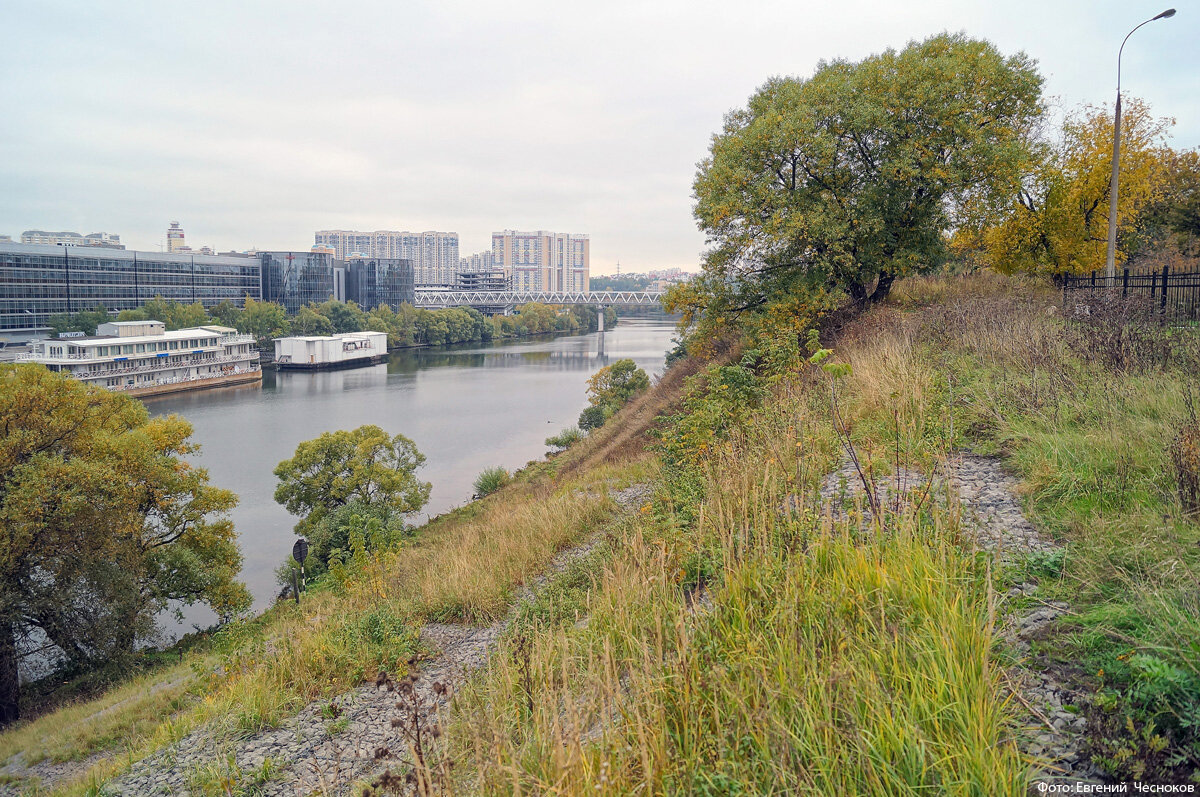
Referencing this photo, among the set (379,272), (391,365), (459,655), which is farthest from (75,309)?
(459,655)

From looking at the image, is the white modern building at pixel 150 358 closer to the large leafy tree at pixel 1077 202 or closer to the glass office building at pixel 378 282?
the glass office building at pixel 378 282

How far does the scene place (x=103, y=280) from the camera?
72.6 metres

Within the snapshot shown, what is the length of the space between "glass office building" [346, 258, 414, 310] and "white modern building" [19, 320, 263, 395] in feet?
132

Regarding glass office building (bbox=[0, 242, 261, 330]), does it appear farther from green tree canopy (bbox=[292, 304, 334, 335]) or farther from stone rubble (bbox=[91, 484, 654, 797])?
stone rubble (bbox=[91, 484, 654, 797])

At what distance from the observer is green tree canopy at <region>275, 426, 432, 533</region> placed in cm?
2238

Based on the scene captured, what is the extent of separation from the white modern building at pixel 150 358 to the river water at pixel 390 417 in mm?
2453

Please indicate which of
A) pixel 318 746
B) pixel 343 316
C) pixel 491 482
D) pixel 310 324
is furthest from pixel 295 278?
pixel 318 746

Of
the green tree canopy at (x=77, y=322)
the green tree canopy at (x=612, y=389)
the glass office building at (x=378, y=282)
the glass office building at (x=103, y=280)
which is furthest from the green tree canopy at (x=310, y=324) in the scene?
the green tree canopy at (x=612, y=389)

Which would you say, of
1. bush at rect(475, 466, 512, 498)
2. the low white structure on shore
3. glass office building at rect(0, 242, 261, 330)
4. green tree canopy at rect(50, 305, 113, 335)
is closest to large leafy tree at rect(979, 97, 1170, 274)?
bush at rect(475, 466, 512, 498)

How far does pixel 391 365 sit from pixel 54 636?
5669cm

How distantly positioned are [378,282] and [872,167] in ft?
320

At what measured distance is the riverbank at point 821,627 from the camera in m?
2.18

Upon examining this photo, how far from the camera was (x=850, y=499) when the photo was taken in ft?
13.8

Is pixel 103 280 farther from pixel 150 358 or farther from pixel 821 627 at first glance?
pixel 821 627
